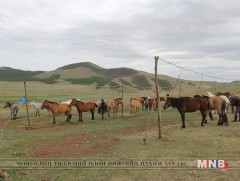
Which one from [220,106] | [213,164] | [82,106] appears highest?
[220,106]

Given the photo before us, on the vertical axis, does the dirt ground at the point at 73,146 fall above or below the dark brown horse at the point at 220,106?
below

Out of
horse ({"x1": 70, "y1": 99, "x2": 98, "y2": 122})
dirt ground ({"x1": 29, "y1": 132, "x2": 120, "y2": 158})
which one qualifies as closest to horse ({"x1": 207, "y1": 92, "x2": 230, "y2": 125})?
dirt ground ({"x1": 29, "y1": 132, "x2": 120, "y2": 158})

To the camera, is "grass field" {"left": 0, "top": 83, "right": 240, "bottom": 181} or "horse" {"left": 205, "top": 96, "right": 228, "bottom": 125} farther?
"horse" {"left": 205, "top": 96, "right": 228, "bottom": 125}

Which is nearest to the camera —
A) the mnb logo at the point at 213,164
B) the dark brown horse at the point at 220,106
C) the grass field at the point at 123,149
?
the grass field at the point at 123,149

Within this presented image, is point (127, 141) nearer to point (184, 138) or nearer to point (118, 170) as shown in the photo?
point (184, 138)

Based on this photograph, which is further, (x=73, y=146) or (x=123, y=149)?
(x=73, y=146)

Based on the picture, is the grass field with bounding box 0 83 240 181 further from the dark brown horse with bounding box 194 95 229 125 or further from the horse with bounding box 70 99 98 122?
the horse with bounding box 70 99 98 122

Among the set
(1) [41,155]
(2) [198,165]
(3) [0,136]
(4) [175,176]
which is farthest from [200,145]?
(3) [0,136]

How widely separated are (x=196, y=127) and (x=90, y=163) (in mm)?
10014

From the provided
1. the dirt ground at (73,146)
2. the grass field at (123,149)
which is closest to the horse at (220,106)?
the grass field at (123,149)

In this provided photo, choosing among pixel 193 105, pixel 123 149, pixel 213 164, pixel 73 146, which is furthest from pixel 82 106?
pixel 213 164

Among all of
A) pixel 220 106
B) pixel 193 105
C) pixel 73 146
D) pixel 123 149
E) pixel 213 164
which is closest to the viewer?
pixel 213 164

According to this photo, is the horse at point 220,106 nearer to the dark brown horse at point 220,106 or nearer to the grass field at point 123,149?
the dark brown horse at point 220,106

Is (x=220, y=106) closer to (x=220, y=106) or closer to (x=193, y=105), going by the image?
(x=220, y=106)
